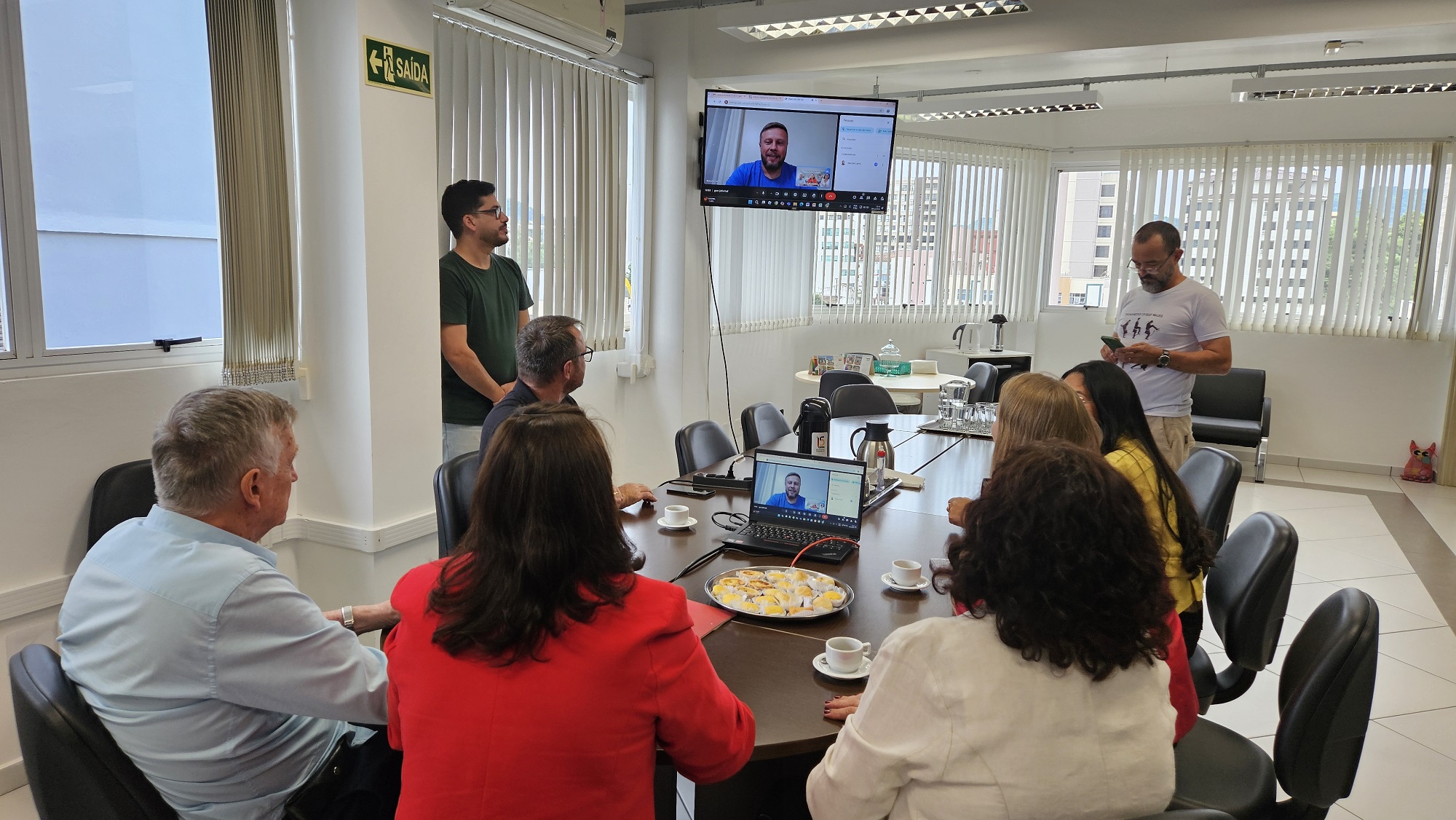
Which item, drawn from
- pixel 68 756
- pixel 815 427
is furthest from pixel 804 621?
pixel 815 427

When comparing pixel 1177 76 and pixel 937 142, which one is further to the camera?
pixel 937 142

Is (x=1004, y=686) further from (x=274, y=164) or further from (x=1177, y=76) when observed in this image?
(x=1177, y=76)

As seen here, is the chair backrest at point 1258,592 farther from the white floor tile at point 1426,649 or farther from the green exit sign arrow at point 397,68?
the green exit sign arrow at point 397,68

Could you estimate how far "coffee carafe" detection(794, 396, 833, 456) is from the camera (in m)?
3.40

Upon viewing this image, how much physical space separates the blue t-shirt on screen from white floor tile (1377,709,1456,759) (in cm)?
375

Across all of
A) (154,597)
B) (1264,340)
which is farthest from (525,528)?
(1264,340)

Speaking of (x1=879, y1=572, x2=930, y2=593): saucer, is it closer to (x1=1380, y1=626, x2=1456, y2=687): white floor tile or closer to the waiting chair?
(x1=1380, y1=626, x2=1456, y2=687): white floor tile

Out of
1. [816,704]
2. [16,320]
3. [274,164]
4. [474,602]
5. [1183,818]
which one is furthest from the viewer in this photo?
[274,164]

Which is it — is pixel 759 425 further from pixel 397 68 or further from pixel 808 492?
pixel 397 68

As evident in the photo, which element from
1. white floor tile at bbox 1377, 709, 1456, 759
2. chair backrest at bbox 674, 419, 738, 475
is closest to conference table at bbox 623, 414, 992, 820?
chair backrest at bbox 674, 419, 738, 475

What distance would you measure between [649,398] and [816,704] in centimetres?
422

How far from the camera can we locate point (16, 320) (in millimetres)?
2531

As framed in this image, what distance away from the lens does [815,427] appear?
11.3ft

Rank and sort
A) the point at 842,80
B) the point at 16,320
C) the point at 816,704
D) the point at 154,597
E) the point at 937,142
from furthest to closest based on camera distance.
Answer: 1. the point at 937,142
2. the point at 842,80
3. the point at 16,320
4. the point at 816,704
5. the point at 154,597
